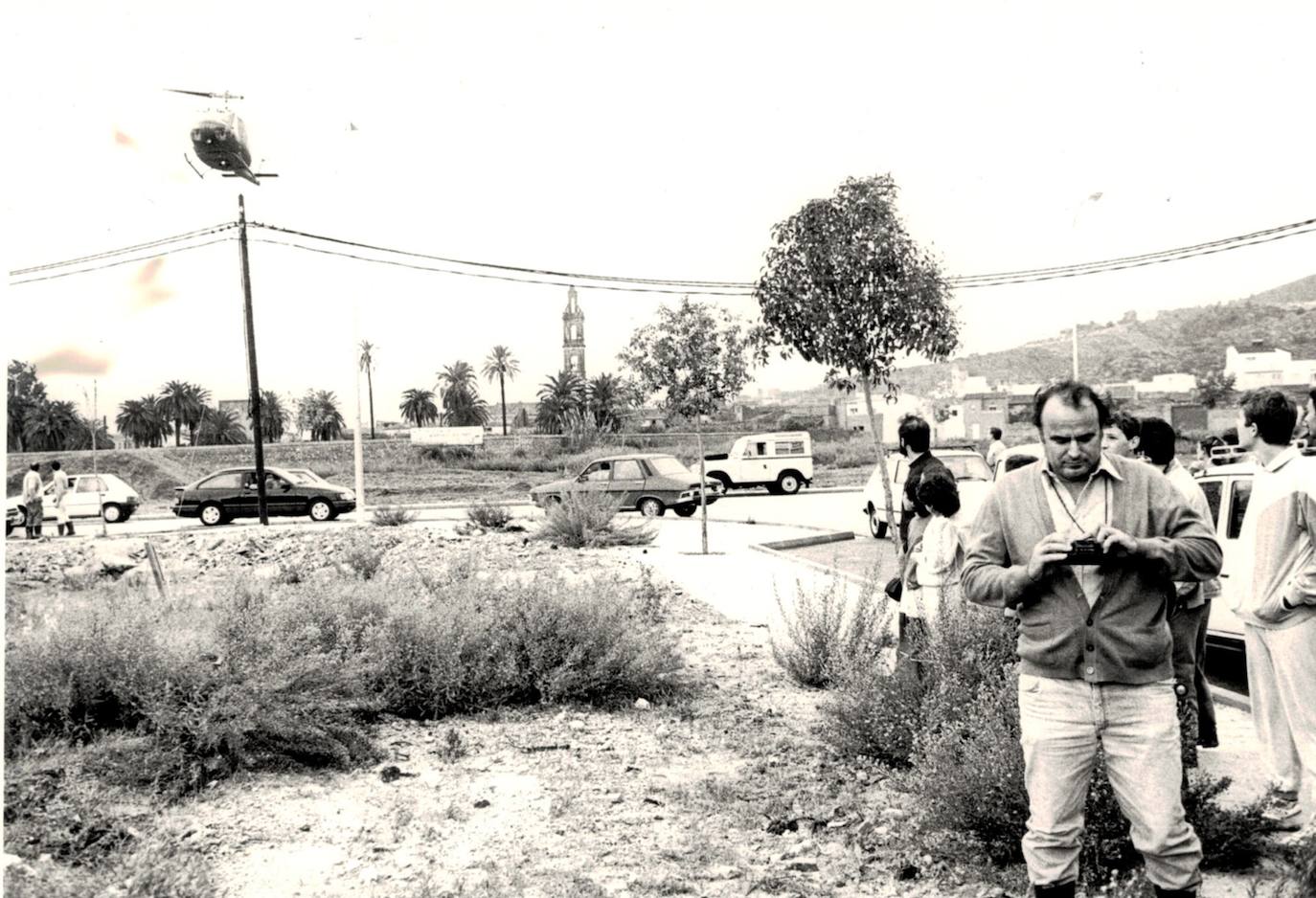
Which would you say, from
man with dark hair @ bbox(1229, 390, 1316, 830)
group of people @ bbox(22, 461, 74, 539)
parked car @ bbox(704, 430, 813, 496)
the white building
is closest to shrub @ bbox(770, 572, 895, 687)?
man with dark hair @ bbox(1229, 390, 1316, 830)

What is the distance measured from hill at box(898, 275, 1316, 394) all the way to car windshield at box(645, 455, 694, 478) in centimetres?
6638

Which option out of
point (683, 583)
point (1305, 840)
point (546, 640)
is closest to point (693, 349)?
point (683, 583)

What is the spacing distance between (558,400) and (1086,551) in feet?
267

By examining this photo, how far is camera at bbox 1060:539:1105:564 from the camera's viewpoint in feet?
8.95

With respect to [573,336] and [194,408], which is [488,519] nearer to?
[194,408]

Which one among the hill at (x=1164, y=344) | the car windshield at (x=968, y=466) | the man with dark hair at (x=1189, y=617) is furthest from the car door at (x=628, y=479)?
the hill at (x=1164, y=344)

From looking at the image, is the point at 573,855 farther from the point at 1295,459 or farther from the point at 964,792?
the point at 1295,459

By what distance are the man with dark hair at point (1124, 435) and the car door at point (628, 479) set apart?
18153 millimetres

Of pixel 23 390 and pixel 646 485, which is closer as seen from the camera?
pixel 23 390

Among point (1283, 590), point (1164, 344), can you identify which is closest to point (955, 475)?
point (1283, 590)

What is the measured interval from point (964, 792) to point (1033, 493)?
1.22m

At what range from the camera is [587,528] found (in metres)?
16.2

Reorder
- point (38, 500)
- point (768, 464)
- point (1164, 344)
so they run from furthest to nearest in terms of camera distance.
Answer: point (1164, 344) < point (768, 464) < point (38, 500)

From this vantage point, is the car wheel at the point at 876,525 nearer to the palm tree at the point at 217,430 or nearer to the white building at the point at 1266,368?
the white building at the point at 1266,368
